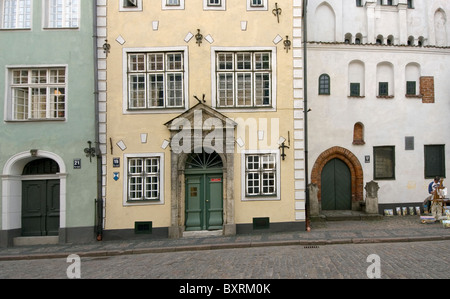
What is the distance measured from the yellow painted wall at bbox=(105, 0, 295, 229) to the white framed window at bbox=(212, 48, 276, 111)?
11.6 inches

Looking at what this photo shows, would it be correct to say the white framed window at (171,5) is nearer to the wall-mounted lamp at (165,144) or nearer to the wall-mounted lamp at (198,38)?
the wall-mounted lamp at (198,38)

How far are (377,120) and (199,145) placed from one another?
28.7ft

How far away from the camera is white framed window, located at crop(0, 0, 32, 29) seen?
1427cm

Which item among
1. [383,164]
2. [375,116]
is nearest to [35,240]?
[383,164]

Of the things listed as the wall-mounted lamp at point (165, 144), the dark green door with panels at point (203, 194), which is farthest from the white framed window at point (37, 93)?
the dark green door with panels at point (203, 194)

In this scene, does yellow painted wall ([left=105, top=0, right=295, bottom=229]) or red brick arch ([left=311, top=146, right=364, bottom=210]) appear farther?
red brick arch ([left=311, top=146, right=364, bottom=210])

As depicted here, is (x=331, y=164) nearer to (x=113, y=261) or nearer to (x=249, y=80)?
(x=249, y=80)

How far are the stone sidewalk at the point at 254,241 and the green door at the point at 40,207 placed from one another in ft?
3.15

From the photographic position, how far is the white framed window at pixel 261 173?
1391 centimetres

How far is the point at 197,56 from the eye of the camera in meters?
13.9

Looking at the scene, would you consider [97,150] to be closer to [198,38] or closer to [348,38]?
[198,38]

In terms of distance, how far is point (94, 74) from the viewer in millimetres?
13906

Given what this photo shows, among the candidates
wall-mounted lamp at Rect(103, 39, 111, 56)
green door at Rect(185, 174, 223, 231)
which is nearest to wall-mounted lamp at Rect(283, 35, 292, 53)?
green door at Rect(185, 174, 223, 231)

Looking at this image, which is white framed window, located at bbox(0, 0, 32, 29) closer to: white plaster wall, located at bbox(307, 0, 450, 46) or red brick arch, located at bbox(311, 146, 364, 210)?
white plaster wall, located at bbox(307, 0, 450, 46)
